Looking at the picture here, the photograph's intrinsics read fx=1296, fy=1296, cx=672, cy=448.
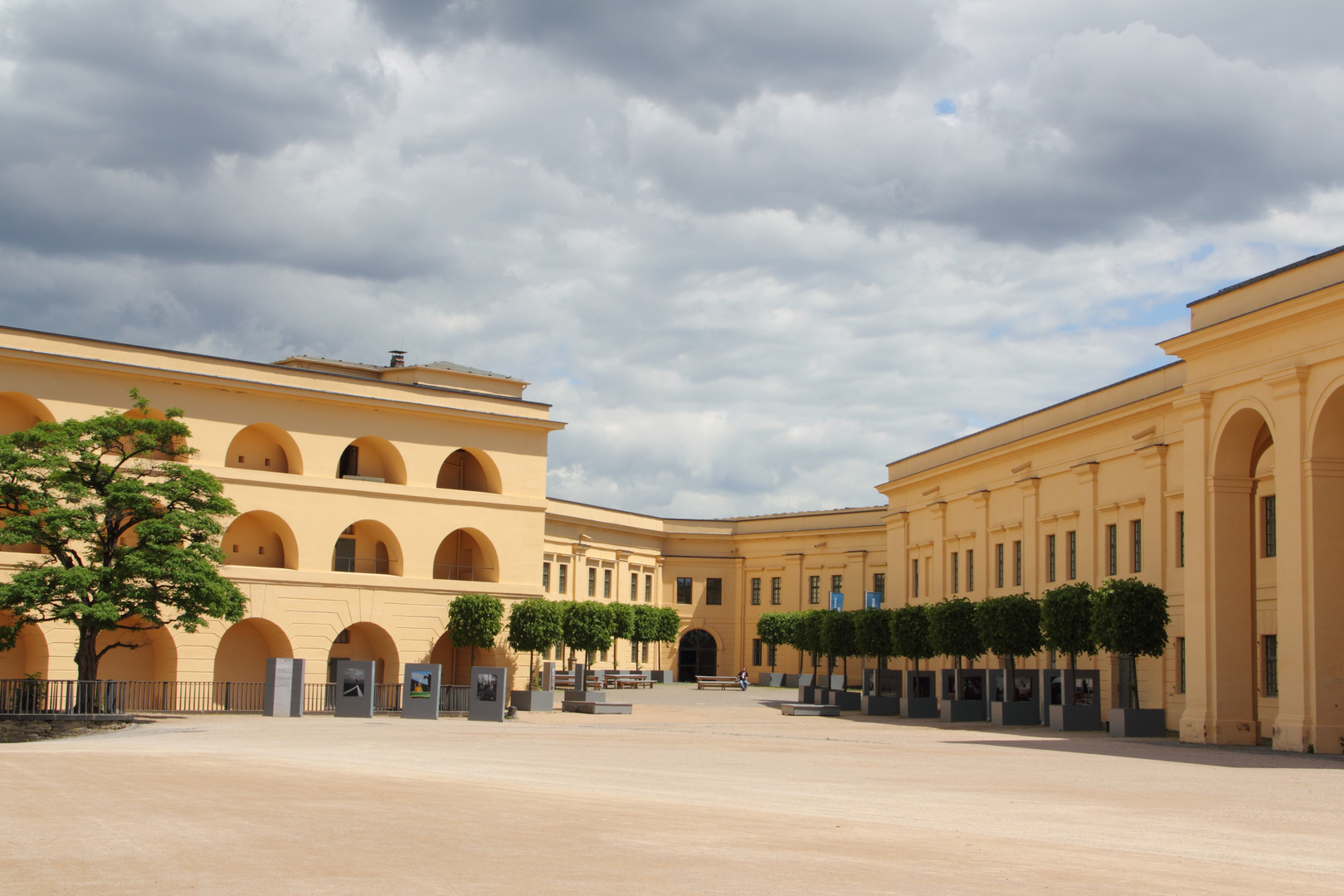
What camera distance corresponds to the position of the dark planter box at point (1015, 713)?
40.7 meters

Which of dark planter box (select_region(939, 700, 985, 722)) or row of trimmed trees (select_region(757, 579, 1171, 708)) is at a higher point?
row of trimmed trees (select_region(757, 579, 1171, 708))

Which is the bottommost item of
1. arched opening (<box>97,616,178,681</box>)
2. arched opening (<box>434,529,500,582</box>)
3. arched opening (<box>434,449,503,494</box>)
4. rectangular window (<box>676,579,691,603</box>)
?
arched opening (<box>97,616,178,681</box>)

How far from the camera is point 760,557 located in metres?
86.2

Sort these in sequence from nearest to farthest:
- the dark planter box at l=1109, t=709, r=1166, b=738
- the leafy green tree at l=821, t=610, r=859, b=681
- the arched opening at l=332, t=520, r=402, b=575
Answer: the dark planter box at l=1109, t=709, r=1166, b=738, the arched opening at l=332, t=520, r=402, b=575, the leafy green tree at l=821, t=610, r=859, b=681

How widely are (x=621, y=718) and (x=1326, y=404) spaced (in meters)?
22.8

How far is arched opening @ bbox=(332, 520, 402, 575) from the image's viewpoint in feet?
163

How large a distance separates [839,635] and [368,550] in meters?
20.5

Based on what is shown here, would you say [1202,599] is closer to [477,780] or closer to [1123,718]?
[1123,718]

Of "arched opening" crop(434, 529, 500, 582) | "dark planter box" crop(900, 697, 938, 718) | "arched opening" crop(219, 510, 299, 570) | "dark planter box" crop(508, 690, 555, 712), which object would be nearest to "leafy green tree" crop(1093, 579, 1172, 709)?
"dark planter box" crop(900, 697, 938, 718)

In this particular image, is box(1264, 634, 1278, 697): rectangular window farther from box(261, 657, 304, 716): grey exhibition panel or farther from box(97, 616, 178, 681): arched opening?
box(97, 616, 178, 681): arched opening

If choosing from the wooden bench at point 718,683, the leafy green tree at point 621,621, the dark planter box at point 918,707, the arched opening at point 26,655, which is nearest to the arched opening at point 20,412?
the arched opening at point 26,655

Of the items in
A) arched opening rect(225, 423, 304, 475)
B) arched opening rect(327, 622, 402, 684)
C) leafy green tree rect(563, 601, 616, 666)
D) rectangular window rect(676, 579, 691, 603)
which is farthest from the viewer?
rectangular window rect(676, 579, 691, 603)

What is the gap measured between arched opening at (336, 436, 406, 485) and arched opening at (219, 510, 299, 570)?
3454mm

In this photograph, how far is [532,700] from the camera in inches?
1795
